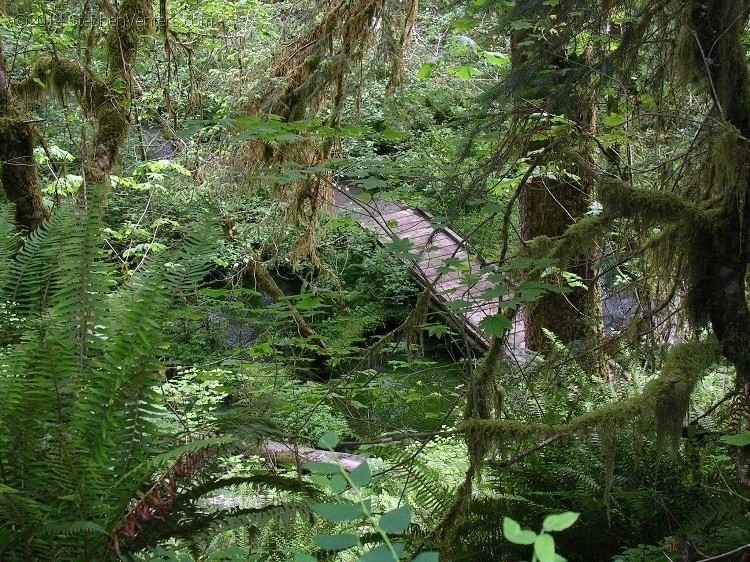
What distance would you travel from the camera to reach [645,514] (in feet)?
9.13

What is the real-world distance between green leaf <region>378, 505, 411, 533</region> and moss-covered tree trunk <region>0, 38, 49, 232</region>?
3.52 meters

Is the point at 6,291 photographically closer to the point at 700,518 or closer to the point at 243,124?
the point at 243,124

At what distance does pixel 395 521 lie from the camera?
580 mm

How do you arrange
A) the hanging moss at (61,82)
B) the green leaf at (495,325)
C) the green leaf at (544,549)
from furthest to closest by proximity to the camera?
the hanging moss at (61,82) < the green leaf at (495,325) < the green leaf at (544,549)

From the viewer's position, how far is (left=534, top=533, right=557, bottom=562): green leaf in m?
0.44

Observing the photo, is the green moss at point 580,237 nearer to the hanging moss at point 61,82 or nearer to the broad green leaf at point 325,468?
the broad green leaf at point 325,468

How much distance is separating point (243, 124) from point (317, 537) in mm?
1783

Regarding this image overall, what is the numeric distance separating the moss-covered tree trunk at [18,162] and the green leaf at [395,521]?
352cm

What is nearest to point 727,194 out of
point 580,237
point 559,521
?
point 580,237

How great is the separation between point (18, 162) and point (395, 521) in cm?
372

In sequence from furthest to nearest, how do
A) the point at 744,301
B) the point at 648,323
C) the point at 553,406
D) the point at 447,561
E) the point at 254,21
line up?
the point at 254,21, the point at 553,406, the point at 648,323, the point at 447,561, the point at 744,301

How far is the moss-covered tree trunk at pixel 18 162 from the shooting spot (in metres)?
3.67

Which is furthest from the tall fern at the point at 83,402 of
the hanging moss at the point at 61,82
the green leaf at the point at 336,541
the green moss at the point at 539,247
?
the hanging moss at the point at 61,82

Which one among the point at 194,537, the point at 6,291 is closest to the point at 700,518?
the point at 194,537
